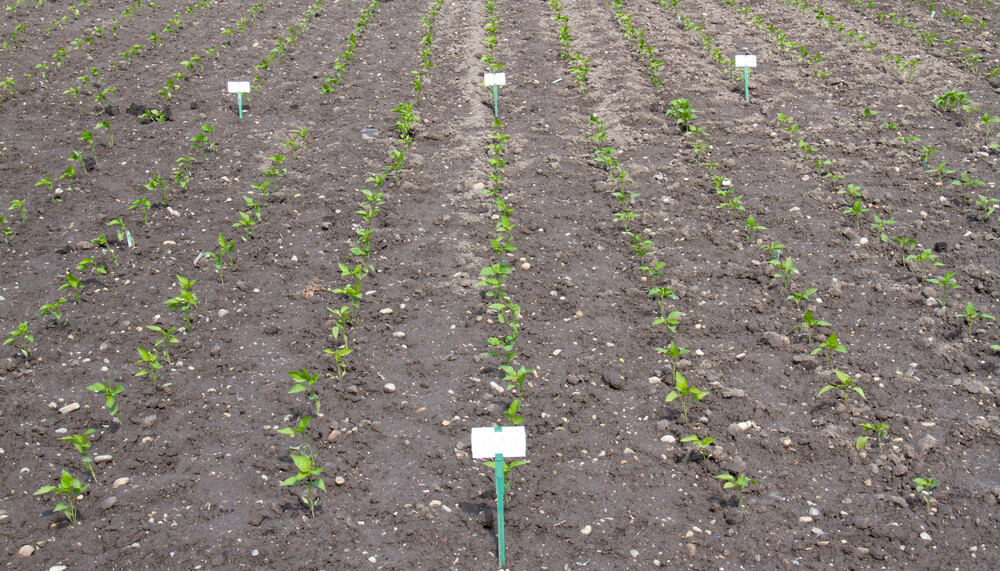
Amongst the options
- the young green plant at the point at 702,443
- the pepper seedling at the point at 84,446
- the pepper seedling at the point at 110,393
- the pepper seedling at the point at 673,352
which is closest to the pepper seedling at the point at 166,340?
the pepper seedling at the point at 110,393

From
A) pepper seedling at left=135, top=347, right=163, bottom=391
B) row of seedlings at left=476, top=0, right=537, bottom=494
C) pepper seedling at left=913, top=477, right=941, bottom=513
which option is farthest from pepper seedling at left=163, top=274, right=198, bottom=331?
pepper seedling at left=913, top=477, right=941, bottom=513

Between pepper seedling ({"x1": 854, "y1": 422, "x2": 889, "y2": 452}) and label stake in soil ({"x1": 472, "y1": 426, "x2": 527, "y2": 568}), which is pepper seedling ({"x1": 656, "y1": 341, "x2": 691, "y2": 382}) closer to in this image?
pepper seedling ({"x1": 854, "y1": 422, "x2": 889, "y2": 452})

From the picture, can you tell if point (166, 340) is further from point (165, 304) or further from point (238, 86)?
point (238, 86)

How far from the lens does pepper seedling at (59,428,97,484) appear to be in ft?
12.3

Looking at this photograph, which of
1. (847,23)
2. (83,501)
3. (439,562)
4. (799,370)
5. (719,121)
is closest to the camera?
(439,562)

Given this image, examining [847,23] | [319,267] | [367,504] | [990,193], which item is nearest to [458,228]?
[319,267]

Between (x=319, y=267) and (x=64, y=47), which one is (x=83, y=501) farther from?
(x=64, y=47)

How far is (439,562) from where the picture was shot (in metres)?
3.42

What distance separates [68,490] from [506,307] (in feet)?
8.87

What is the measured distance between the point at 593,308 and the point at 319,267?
6.99 feet

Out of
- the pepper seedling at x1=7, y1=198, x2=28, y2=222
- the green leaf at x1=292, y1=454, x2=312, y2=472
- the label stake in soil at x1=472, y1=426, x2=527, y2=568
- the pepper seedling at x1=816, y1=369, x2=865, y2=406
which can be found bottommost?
the pepper seedling at x1=816, y1=369, x2=865, y2=406

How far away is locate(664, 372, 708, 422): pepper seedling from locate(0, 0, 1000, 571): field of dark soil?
2cm

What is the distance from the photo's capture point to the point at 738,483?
3.59 meters

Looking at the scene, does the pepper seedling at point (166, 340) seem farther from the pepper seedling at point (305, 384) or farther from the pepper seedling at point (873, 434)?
the pepper seedling at point (873, 434)
